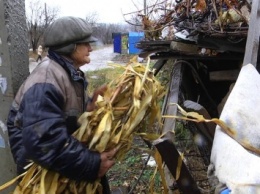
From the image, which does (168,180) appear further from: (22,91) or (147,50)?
(147,50)

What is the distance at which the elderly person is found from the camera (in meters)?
1.73

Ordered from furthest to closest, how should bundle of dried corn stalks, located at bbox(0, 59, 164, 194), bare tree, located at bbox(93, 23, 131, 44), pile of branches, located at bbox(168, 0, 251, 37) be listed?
bare tree, located at bbox(93, 23, 131, 44)
pile of branches, located at bbox(168, 0, 251, 37)
bundle of dried corn stalks, located at bbox(0, 59, 164, 194)

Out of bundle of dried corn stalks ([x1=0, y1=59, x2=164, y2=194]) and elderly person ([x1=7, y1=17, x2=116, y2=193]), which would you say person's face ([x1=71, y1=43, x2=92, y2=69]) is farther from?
bundle of dried corn stalks ([x1=0, y1=59, x2=164, y2=194])

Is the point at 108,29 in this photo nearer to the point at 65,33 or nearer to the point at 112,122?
the point at 65,33

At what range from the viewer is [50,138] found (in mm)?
1730

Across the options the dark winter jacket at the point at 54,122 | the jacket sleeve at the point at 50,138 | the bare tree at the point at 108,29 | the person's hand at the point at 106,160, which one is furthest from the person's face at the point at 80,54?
the bare tree at the point at 108,29

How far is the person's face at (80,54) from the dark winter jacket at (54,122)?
0.10m

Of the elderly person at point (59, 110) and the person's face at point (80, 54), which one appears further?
the person's face at point (80, 54)

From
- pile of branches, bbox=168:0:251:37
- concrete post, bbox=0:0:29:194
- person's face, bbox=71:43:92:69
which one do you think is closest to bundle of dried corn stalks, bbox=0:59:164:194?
person's face, bbox=71:43:92:69

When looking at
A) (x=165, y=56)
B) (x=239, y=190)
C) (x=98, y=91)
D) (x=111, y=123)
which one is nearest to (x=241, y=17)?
(x=165, y=56)

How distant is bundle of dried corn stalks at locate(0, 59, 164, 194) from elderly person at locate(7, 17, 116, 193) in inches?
3.0

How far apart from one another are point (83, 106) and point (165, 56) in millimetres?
2686

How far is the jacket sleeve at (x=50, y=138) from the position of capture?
1.71m

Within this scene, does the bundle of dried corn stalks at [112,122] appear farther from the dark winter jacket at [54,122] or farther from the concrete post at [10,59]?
the concrete post at [10,59]
